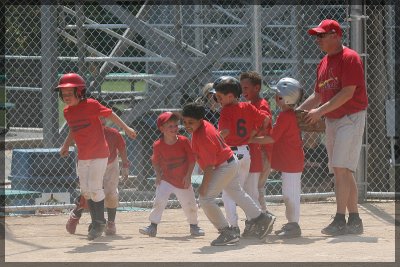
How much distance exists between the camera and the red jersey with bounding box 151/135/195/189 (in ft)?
29.2

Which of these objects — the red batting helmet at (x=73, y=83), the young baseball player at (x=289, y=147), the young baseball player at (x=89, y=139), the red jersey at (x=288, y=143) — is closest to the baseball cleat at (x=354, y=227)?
the young baseball player at (x=289, y=147)

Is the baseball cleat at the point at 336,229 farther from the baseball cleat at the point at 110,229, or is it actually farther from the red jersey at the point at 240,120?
the baseball cleat at the point at 110,229

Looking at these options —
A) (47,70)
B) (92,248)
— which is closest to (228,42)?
(47,70)

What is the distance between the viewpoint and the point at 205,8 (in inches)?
547

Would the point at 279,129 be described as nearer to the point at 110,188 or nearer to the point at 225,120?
the point at 225,120

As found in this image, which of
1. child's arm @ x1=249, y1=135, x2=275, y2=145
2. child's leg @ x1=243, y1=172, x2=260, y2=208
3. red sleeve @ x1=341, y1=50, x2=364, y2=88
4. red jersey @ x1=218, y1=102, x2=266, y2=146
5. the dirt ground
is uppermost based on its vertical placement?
red sleeve @ x1=341, y1=50, x2=364, y2=88

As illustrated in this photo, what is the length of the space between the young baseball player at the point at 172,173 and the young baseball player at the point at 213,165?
68 cm

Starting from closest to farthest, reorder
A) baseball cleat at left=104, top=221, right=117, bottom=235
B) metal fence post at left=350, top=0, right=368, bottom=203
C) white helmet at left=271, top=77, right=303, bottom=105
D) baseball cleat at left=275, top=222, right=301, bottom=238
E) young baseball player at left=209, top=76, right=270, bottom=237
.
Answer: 1. young baseball player at left=209, top=76, right=270, bottom=237
2. baseball cleat at left=275, top=222, right=301, bottom=238
3. white helmet at left=271, top=77, right=303, bottom=105
4. baseball cleat at left=104, top=221, right=117, bottom=235
5. metal fence post at left=350, top=0, right=368, bottom=203

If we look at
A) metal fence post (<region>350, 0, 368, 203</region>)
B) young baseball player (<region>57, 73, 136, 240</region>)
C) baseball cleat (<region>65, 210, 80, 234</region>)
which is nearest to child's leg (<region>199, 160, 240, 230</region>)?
young baseball player (<region>57, 73, 136, 240</region>)

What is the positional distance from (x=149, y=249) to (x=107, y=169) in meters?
1.40

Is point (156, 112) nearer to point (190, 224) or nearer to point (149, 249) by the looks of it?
point (190, 224)

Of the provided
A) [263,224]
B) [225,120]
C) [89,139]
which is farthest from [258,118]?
[89,139]

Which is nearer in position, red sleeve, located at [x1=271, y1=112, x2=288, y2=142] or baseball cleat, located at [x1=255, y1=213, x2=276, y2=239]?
baseball cleat, located at [x1=255, y1=213, x2=276, y2=239]

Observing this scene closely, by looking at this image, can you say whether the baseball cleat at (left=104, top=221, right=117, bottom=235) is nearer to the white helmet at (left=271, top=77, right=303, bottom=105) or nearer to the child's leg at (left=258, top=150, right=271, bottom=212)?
the child's leg at (left=258, top=150, right=271, bottom=212)
